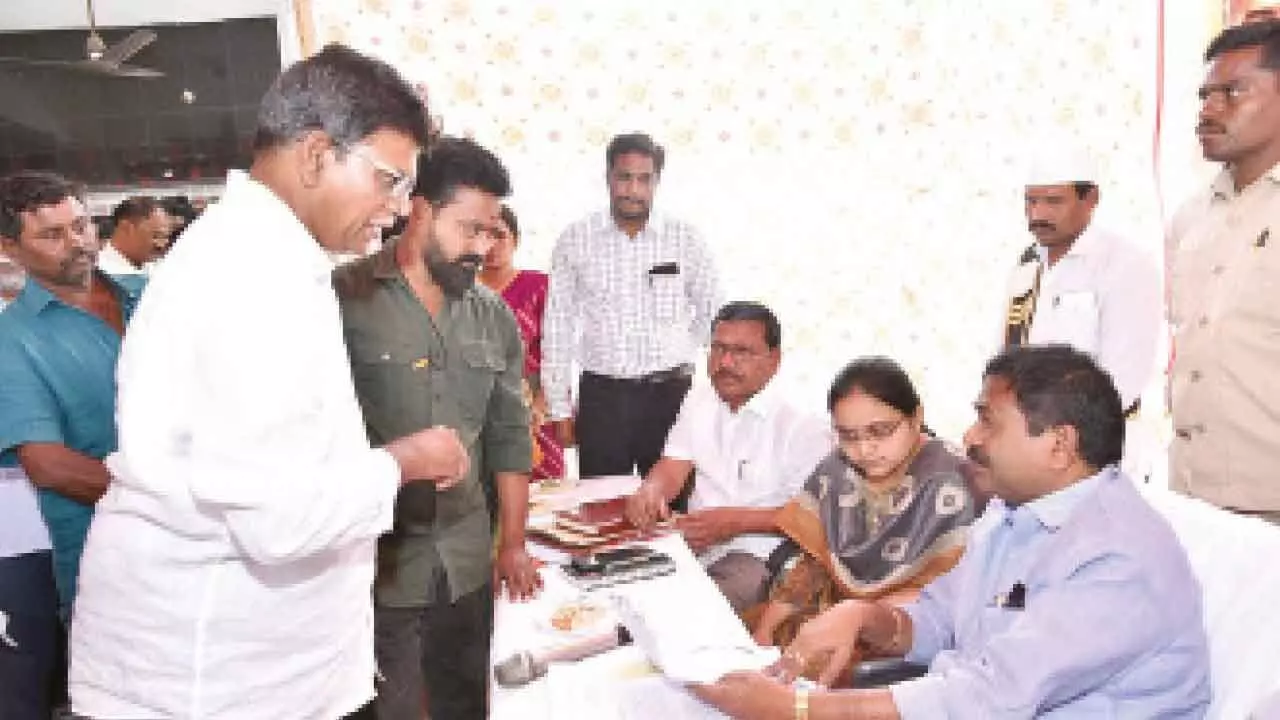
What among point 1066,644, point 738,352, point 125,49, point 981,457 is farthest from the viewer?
point 125,49

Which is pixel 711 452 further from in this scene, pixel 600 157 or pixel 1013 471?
pixel 600 157

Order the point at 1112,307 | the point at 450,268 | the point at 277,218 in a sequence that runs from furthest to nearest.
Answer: the point at 1112,307 < the point at 450,268 < the point at 277,218

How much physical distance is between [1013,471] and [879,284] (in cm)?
291

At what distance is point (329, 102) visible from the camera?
1144 mm

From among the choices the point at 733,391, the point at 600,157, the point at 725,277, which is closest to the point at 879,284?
the point at 725,277

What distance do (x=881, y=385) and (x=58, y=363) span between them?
178cm

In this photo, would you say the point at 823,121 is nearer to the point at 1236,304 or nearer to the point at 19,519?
the point at 1236,304

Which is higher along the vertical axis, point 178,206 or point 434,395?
point 178,206

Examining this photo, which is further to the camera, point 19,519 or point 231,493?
point 19,519

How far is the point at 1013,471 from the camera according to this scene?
4.72 feet

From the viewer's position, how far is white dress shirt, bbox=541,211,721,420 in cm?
348

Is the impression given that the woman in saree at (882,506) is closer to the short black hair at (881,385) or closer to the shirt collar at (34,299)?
the short black hair at (881,385)

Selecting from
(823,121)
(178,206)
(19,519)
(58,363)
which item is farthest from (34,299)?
(823,121)

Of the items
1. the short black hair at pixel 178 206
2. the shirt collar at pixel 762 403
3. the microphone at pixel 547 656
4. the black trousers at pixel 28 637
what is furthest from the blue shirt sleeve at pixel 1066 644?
the short black hair at pixel 178 206
